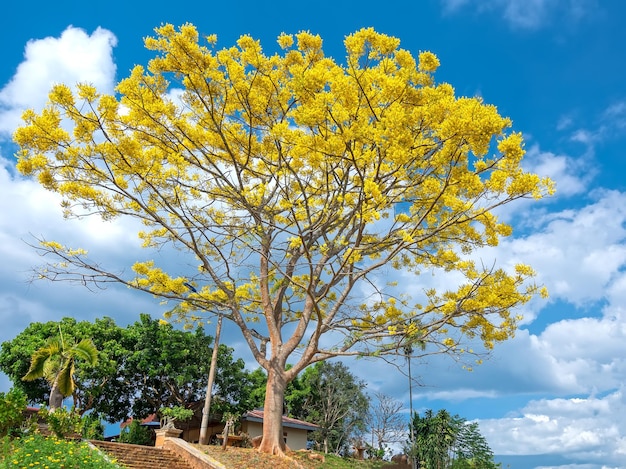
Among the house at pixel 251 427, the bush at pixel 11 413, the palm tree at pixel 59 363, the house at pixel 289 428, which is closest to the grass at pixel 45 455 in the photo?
Result: the bush at pixel 11 413

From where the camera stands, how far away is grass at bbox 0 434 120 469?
8.91 metres

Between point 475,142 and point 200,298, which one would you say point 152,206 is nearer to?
point 200,298

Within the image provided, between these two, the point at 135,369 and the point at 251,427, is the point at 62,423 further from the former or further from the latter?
the point at 251,427

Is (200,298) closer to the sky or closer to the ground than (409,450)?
closer to the sky

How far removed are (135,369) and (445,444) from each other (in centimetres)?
1140

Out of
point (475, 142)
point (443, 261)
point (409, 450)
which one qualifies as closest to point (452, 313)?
point (443, 261)

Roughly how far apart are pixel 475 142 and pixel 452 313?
3.85m

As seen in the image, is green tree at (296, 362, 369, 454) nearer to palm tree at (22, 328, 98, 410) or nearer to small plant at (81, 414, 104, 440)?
small plant at (81, 414, 104, 440)

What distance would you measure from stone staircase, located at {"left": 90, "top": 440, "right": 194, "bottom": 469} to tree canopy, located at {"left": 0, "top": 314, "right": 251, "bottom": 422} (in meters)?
6.90

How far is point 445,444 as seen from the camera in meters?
18.3

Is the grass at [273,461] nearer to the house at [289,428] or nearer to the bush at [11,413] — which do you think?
the bush at [11,413]

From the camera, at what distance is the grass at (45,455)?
8.91 m

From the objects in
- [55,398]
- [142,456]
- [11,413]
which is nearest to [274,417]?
[142,456]

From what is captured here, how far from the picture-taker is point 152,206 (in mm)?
12961
